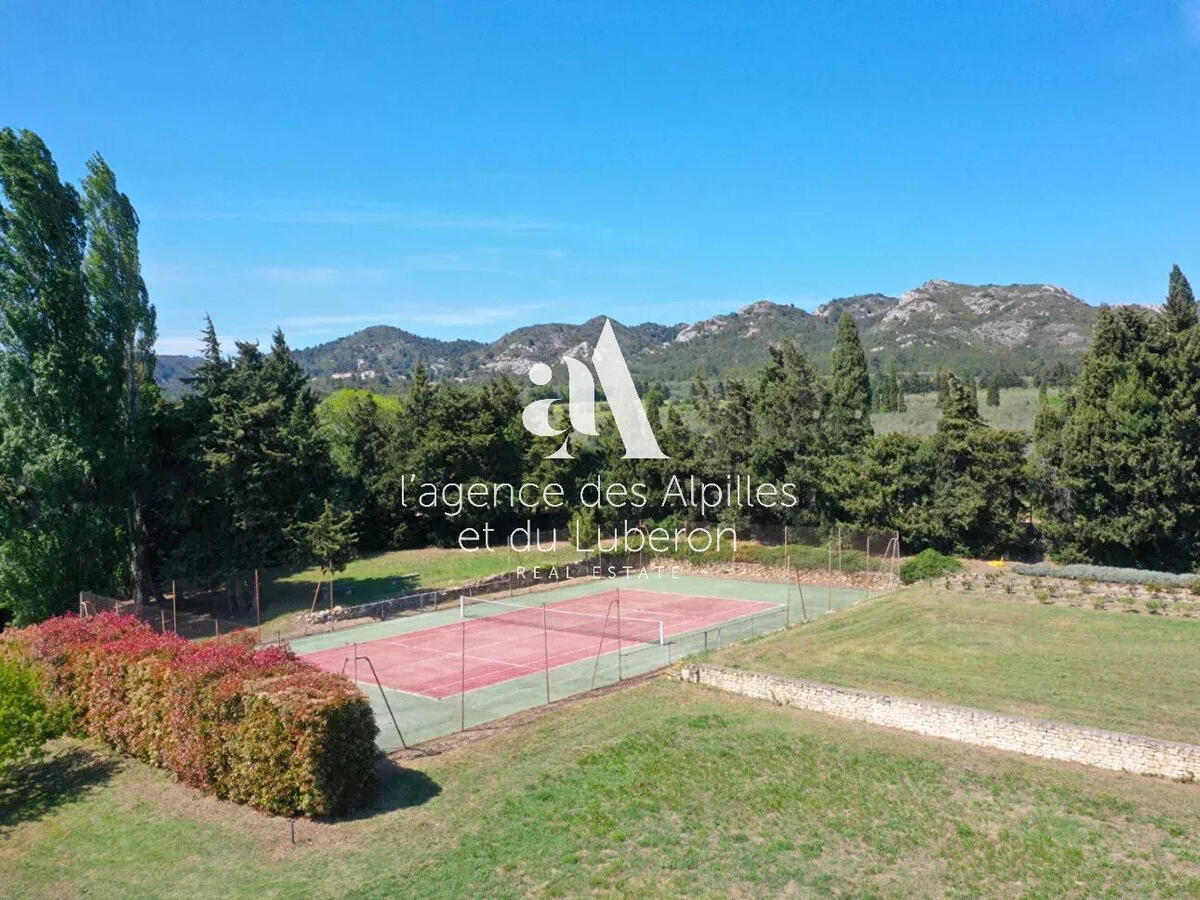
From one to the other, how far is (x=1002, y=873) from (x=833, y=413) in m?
34.8

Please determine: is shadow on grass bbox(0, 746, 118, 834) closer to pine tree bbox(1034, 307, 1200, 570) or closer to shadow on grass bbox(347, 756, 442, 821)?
shadow on grass bbox(347, 756, 442, 821)

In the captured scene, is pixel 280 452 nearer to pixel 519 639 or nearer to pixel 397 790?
pixel 519 639

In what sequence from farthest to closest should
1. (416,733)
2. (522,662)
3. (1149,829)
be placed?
(522,662) < (416,733) < (1149,829)

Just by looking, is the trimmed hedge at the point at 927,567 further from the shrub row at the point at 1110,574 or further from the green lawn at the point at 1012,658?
the green lawn at the point at 1012,658

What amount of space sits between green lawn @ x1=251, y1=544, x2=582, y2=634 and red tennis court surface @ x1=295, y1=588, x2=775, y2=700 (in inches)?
191

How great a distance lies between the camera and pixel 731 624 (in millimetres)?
28844

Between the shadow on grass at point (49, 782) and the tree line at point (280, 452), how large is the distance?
14.5 metres

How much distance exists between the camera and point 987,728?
606 inches

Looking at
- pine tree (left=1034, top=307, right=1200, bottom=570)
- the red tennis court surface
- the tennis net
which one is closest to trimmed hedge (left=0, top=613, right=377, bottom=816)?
the red tennis court surface

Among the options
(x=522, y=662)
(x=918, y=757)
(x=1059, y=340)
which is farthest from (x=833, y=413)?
(x=1059, y=340)

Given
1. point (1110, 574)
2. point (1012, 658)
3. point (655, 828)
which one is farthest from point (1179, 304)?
point (655, 828)

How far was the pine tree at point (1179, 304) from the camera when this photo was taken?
35875 millimetres

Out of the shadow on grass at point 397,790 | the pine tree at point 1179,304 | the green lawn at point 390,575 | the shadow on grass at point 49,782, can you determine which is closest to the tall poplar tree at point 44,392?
the green lawn at point 390,575

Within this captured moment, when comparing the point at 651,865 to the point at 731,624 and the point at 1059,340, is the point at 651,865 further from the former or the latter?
the point at 1059,340
